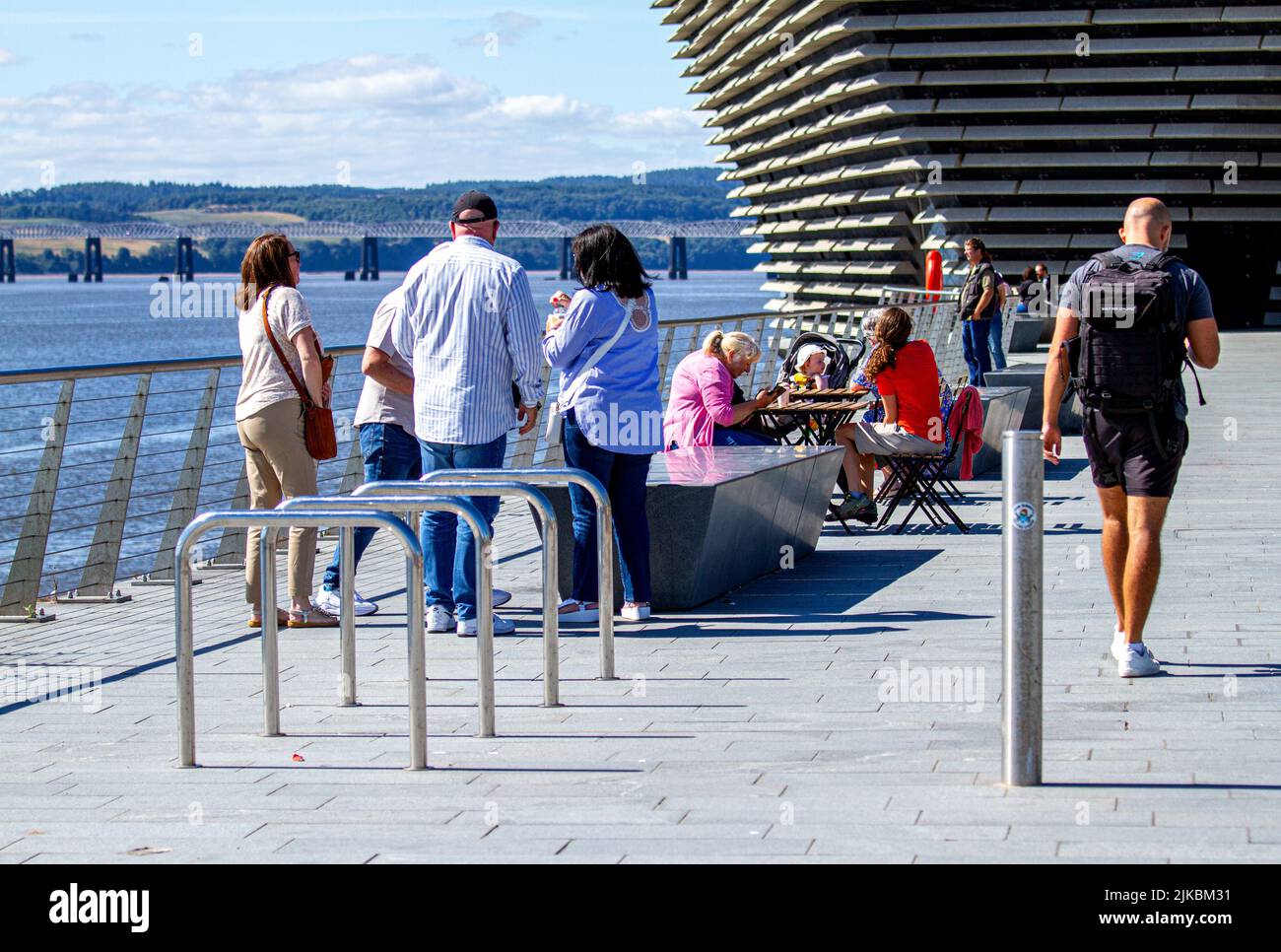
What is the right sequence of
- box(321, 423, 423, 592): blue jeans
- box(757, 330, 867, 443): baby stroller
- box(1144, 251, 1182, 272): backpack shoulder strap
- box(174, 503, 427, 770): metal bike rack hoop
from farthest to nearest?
1. box(757, 330, 867, 443): baby stroller
2. box(321, 423, 423, 592): blue jeans
3. box(1144, 251, 1182, 272): backpack shoulder strap
4. box(174, 503, 427, 770): metal bike rack hoop

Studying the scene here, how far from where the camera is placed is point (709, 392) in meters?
11.1

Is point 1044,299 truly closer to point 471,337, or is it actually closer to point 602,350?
point 602,350

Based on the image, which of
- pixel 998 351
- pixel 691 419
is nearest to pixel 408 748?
pixel 691 419

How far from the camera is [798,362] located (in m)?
13.7

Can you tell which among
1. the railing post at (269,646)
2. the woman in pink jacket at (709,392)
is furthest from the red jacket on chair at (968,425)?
the railing post at (269,646)

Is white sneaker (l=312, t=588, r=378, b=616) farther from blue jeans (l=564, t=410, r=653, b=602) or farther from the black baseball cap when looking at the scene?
the black baseball cap

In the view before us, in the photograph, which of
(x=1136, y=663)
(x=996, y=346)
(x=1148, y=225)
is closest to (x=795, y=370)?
(x=1148, y=225)

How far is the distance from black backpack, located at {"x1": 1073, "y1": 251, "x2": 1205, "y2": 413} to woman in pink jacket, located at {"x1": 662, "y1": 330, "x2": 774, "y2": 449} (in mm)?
4189

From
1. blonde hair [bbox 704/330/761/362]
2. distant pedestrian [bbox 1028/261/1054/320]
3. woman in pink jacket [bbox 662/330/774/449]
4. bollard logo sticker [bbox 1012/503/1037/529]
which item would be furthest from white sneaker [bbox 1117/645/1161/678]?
distant pedestrian [bbox 1028/261/1054/320]

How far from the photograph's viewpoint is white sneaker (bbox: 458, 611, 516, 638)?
816 cm

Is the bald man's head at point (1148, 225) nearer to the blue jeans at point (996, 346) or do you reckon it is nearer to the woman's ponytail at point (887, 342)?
the woman's ponytail at point (887, 342)

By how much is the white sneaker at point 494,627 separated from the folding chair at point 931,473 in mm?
3734

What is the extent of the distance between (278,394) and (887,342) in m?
4.48
